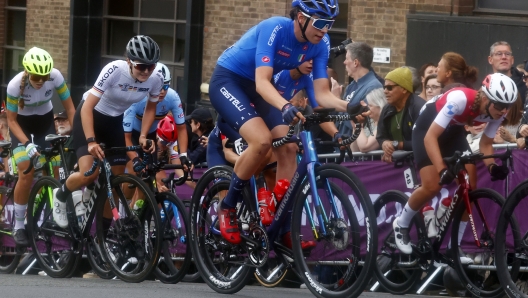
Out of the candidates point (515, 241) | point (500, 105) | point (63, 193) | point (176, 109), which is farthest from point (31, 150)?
point (515, 241)

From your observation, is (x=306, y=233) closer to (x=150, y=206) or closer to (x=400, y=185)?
(x=150, y=206)

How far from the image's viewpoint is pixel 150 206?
861 centimetres

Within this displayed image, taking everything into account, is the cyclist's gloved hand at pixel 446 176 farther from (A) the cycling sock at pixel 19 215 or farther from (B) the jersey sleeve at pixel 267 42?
(A) the cycling sock at pixel 19 215

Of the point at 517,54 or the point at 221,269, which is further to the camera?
the point at 517,54

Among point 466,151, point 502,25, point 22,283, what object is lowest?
point 22,283

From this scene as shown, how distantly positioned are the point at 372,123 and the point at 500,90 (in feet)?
8.95

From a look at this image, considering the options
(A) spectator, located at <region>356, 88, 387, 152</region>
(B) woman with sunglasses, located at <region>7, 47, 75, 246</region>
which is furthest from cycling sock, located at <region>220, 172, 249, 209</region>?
(B) woman with sunglasses, located at <region>7, 47, 75, 246</region>

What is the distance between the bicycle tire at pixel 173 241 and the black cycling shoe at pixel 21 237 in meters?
1.89

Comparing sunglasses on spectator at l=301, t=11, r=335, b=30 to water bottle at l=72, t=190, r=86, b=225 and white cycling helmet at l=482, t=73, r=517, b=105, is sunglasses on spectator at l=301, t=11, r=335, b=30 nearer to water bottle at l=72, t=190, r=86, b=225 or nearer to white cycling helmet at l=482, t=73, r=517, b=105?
white cycling helmet at l=482, t=73, r=517, b=105

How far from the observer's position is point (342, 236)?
21.3 feet

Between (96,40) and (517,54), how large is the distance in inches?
375

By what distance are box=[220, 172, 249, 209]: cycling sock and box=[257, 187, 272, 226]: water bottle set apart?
0.43 ft

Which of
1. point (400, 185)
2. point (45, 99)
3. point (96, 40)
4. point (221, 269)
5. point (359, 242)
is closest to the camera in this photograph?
point (359, 242)

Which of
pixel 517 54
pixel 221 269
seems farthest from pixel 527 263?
pixel 517 54
